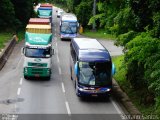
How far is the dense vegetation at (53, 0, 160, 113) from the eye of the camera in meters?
20.1

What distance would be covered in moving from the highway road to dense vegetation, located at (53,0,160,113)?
7.04 ft

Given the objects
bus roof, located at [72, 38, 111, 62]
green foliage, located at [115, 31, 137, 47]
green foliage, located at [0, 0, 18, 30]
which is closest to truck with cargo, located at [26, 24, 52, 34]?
bus roof, located at [72, 38, 111, 62]

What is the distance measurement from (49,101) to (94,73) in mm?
3334

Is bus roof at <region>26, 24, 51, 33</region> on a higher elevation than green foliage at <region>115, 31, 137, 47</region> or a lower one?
lower

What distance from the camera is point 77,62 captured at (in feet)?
85.5

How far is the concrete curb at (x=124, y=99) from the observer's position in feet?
76.7

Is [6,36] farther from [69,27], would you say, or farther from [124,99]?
[124,99]

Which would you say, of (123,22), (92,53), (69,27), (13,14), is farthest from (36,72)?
(13,14)

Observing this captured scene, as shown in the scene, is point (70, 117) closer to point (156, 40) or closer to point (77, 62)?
point (77, 62)

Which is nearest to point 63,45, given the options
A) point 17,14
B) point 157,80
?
point 17,14


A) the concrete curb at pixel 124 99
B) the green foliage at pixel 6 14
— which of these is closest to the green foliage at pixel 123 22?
the concrete curb at pixel 124 99

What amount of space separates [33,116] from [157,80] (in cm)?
780

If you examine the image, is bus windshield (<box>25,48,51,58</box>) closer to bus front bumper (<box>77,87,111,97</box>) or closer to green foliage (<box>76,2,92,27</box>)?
bus front bumper (<box>77,87,111,97</box>)

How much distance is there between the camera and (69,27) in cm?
5316
